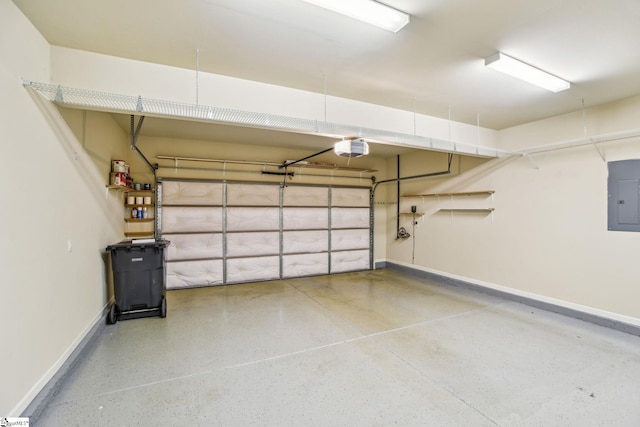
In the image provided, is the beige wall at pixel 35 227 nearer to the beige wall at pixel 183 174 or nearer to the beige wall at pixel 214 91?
the beige wall at pixel 183 174

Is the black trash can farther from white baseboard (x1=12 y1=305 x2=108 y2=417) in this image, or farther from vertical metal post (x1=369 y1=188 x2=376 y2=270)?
vertical metal post (x1=369 y1=188 x2=376 y2=270)

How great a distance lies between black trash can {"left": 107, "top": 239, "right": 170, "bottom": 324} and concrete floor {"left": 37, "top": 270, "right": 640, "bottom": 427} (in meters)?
0.16

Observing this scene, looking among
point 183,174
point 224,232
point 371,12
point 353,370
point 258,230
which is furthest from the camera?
point 258,230

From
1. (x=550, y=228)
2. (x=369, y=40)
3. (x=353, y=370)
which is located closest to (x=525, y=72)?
(x=369, y=40)

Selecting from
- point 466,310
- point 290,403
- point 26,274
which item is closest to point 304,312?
point 290,403

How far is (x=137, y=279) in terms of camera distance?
354cm

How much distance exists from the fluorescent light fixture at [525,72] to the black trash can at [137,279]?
13.7 ft

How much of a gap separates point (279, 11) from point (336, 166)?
4415 millimetres

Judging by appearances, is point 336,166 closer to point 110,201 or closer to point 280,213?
point 280,213

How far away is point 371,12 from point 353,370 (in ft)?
9.14

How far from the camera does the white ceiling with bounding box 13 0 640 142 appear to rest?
1.89 m

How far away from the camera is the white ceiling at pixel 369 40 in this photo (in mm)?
1893

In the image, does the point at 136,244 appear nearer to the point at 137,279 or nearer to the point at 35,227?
the point at 137,279

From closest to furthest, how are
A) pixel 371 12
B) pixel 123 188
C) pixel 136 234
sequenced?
pixel 371 12 → pixel 123 188 → pixel 136 234
